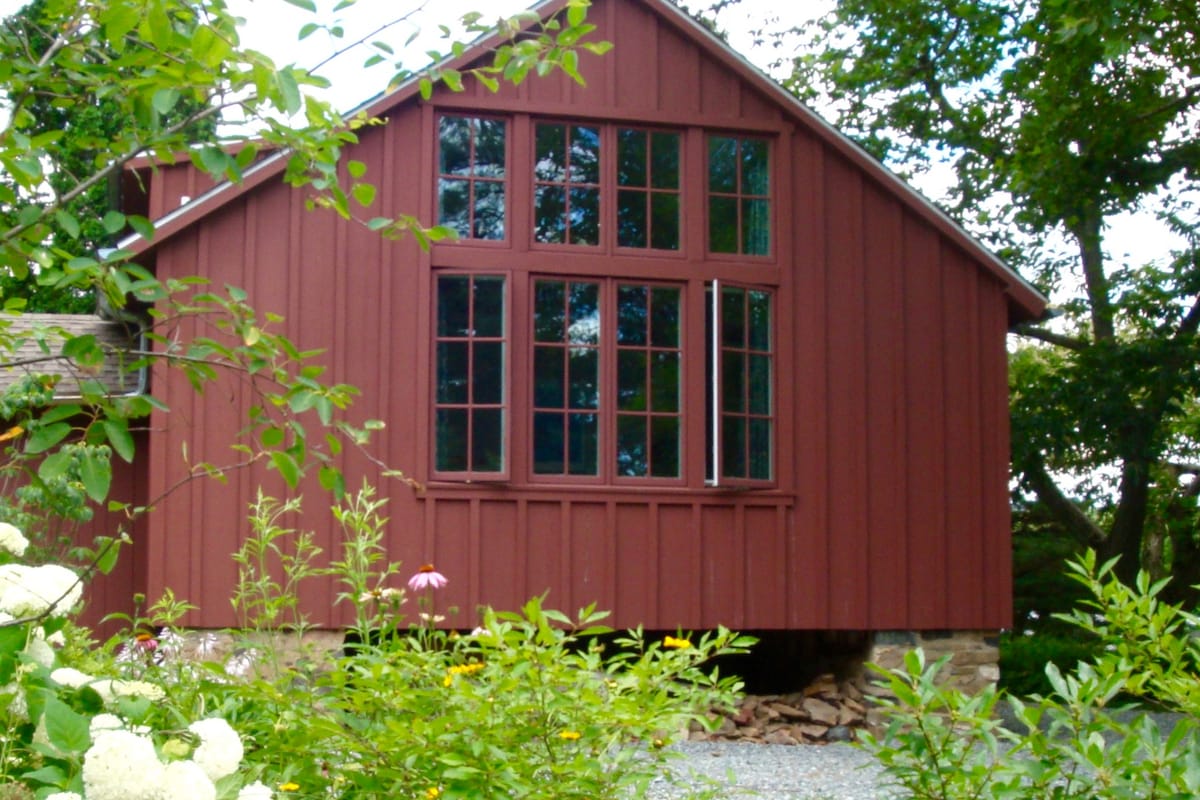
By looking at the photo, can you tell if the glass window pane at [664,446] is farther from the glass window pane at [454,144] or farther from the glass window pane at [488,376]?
the glass window pane at [454,144]

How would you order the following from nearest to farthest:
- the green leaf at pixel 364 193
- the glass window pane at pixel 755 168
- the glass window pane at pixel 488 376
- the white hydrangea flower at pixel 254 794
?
1. the white hydrangea flower at pixel 254 794
2. the green leaf at pixel 364 193
3. the glass window pane at pixel 488 376
4. the glass window pane at pixel 755 168

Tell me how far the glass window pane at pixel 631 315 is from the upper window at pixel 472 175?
95 cm

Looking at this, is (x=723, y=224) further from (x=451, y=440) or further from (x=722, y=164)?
(x=451, y=440)

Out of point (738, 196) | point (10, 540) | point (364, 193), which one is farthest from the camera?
point (738, 196)

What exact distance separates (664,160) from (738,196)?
1.97 feet

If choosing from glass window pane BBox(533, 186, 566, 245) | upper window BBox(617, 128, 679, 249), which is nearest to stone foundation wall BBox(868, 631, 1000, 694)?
upper window BBox(617, 128, 679, 249)

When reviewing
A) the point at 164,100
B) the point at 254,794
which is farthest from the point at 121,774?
the point at 164,100

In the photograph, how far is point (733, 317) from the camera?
9836 millimetres

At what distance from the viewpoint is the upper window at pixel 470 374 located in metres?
9.30

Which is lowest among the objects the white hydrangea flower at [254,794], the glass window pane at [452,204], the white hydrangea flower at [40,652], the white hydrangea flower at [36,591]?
the white hydrangea flower at [254,794]

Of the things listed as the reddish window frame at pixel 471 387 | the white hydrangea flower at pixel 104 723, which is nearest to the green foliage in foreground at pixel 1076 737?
the white hydrangea flower at pixel 104 723

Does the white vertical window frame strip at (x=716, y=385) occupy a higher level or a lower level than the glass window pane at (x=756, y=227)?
lower

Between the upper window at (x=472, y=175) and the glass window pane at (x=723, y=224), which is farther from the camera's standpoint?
the glass window pane at (x=723, y=224)

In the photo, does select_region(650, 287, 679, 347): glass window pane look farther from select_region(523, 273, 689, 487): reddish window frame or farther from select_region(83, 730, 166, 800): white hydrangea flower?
select_region(83, 730, 166, 800): white hydrangea flower
